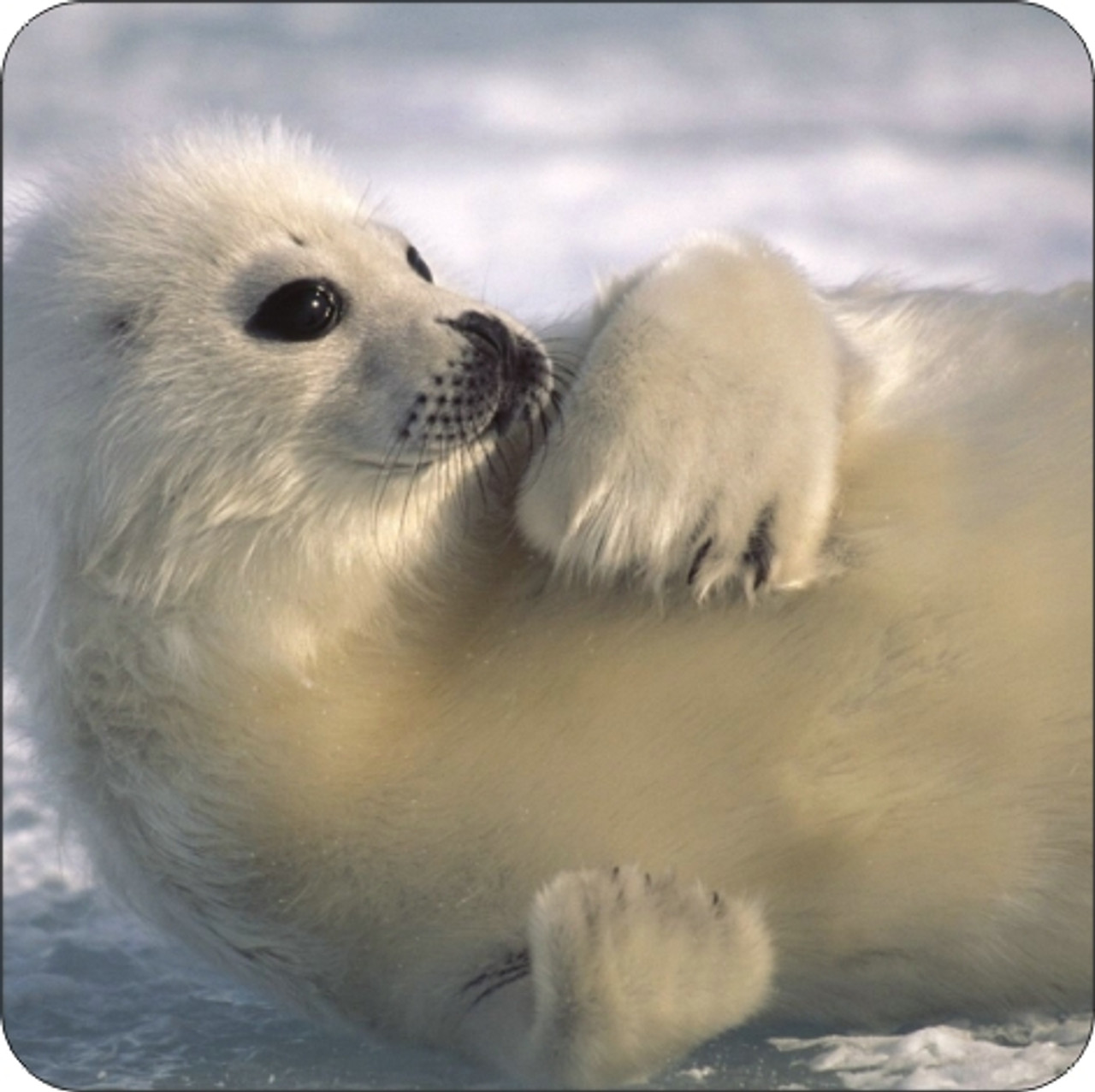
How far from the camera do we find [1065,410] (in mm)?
1940

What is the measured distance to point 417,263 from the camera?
7.17ft

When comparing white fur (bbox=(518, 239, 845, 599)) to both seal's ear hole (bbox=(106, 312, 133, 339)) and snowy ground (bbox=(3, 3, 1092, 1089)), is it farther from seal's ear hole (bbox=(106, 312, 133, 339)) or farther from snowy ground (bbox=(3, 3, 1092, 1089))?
seal's ear hole (bbox=(106, 312, 133, 339))

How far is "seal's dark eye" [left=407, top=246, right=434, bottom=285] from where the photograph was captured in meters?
2.16

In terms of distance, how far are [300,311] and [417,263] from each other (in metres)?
0.29

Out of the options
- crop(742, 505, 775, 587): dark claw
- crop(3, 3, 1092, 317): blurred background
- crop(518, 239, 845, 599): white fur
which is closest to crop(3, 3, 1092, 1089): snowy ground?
crop(3, 3, 1092, 317): blurred background

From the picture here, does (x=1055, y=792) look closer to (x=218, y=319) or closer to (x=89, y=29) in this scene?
(x=218, y=319)

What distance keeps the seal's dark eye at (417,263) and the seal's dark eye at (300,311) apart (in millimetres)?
207

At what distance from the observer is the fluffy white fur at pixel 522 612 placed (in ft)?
5.92

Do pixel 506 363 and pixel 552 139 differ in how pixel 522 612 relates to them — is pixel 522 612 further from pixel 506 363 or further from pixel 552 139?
pixel 552 139

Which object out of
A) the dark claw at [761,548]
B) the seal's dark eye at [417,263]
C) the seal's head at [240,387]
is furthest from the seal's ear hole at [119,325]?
the dark claw at [761,548]

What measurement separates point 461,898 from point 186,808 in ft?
1.15

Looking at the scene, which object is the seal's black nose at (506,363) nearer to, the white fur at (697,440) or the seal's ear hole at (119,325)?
the white fur at (697,440)

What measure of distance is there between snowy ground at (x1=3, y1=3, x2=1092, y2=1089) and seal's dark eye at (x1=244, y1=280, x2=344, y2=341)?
0.32 meters

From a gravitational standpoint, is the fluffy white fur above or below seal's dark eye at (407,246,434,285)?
below
